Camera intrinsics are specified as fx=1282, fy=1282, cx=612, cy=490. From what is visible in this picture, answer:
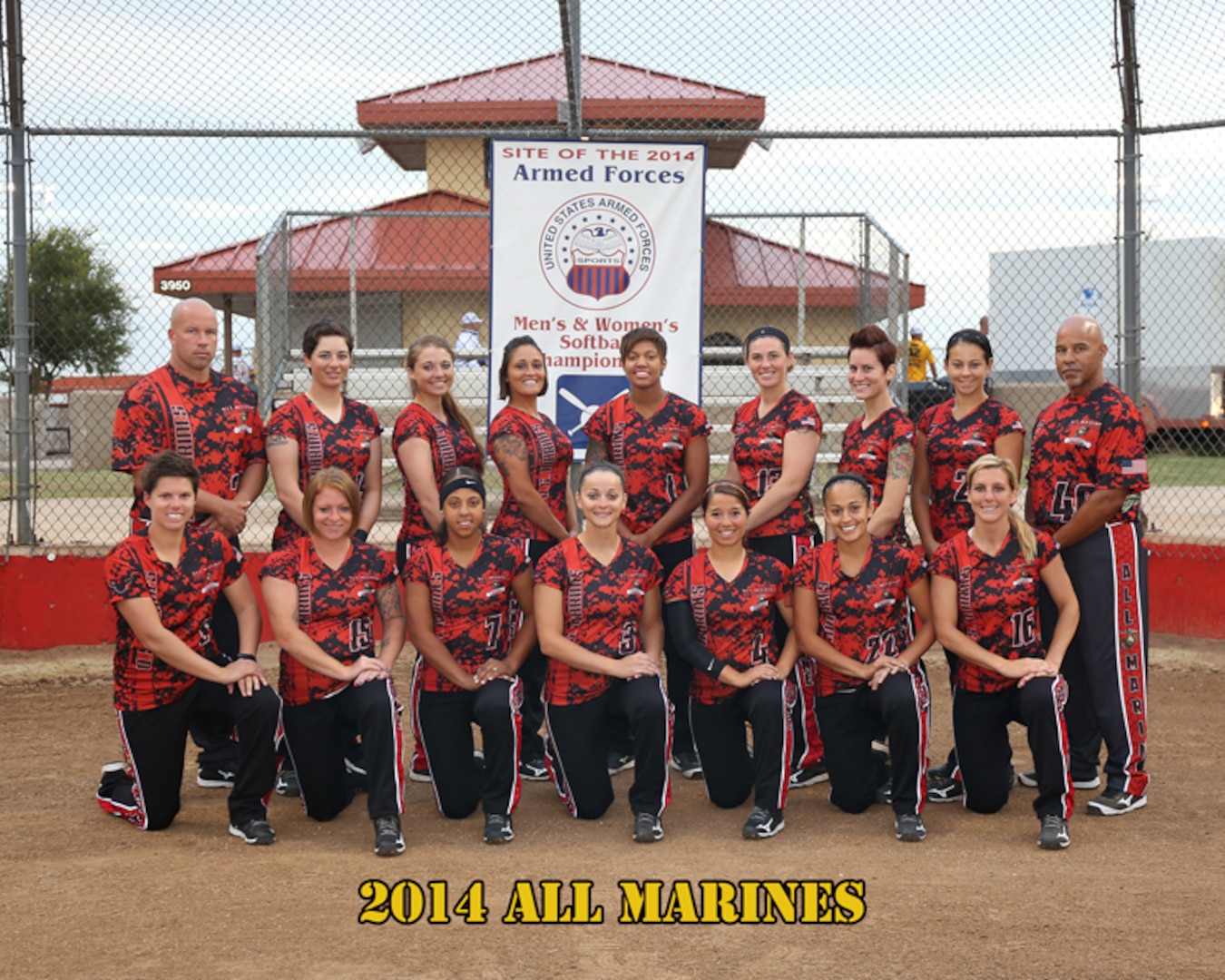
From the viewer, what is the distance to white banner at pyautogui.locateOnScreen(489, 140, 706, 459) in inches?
261

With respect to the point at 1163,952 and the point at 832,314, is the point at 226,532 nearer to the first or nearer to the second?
the point at 1163,952

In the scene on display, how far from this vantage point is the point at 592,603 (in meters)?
4.75

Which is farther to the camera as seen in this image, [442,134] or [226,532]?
[442,134]

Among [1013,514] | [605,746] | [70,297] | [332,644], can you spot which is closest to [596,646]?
→ [605,746]

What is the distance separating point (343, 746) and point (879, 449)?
7.89 ft

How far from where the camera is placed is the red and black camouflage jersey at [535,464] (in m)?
5.23

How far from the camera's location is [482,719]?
4684mm

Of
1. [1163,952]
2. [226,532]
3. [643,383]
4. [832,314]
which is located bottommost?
[1163,952]

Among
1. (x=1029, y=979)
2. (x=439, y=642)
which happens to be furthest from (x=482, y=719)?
(x=1029, y=979)

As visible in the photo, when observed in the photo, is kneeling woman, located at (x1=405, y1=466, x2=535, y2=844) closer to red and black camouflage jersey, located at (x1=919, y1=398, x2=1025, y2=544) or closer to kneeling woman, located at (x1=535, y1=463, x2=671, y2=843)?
kneeling woman, located at (x1=535, y1=463, x2=671, y2=843)

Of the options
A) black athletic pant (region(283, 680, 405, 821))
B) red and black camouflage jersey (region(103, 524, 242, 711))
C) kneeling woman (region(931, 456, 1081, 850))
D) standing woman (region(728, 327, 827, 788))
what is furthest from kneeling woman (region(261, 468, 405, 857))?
kneeling woman (region(931, 456, 1081, 850))

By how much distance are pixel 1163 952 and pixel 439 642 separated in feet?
8.53

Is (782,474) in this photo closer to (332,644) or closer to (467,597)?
(467,597)

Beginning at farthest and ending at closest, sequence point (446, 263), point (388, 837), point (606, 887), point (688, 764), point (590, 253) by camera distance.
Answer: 1. point (446, 263)
2. point (590, 253)
3. point (688, 764)
4. point (388, 837)
5. point (606, 887)
